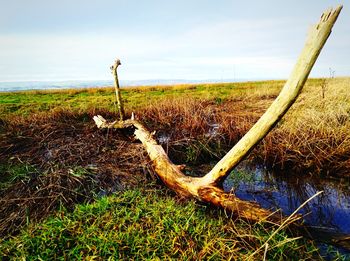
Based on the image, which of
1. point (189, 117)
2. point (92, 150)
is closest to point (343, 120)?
point (189, 117)

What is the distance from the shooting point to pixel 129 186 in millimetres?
4406

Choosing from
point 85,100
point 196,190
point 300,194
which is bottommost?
point 300,194

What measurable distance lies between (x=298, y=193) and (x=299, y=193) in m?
0.02

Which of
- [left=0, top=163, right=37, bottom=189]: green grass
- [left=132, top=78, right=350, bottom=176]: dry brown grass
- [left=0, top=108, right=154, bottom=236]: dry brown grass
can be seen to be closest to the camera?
[left=0, top=108, right=154, bottom=236]: dry brown grass

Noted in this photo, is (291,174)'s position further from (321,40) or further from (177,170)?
(321,40)

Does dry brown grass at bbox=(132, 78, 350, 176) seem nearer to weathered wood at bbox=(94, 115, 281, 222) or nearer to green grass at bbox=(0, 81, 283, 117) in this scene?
weathered wood at bbox=(94, 115, 281, 222)

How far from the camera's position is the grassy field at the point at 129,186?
2.80 metres

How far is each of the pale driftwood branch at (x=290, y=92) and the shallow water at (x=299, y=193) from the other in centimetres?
36

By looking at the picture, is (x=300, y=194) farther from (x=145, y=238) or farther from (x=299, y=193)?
(x=145, y=238)

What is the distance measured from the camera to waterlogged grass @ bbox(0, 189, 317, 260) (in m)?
2.70

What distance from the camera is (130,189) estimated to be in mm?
4293

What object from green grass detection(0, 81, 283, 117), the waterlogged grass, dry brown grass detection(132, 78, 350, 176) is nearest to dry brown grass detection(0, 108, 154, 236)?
the waterlogged grass

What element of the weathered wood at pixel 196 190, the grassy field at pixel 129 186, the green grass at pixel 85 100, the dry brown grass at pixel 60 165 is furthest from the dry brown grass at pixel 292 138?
the green grass at pixel 85 100

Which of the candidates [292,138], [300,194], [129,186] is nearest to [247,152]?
[300,194]
